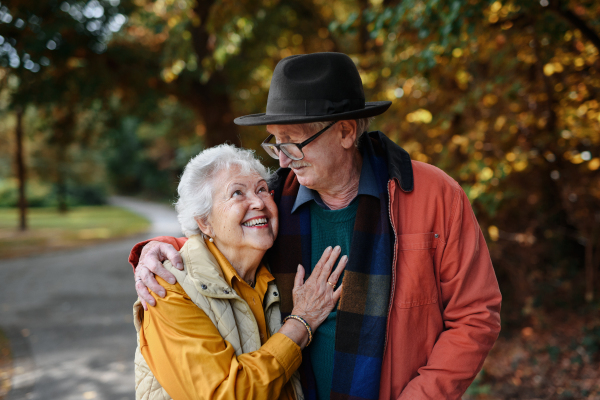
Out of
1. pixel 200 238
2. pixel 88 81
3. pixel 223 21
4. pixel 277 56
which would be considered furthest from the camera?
pixel 277 56

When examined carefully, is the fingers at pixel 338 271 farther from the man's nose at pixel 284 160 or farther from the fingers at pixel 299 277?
the man's nose at pixel 284 160

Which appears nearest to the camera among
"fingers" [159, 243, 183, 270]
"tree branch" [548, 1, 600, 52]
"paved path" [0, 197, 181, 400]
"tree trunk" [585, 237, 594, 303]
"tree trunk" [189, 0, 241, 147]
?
"fingers" [159, 243, 183, 270]

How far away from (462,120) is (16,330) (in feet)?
22.0

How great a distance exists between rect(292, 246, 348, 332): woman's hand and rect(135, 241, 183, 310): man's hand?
20.8 inches

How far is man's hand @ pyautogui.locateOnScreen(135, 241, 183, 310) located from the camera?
166 cm

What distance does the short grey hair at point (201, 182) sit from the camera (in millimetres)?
1903

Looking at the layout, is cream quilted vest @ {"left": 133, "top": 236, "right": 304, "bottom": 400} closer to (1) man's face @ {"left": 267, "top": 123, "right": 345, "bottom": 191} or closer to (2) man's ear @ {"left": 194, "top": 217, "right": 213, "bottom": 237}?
(2) man's ear @ {"left": 194, "top": 217, "right": 213, "bottom": 237}

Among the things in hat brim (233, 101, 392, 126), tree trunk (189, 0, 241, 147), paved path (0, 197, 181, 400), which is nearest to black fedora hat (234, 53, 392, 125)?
hat brim (233, 101, 392, 126)

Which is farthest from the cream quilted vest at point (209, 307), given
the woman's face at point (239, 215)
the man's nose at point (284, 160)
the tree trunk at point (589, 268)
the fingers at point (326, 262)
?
the tree trunk at point (589, 268)

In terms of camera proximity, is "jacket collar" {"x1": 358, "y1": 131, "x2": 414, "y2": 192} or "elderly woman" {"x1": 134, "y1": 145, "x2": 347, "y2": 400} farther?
"jacket collar" {"x1": 358, "y1": 131, "x2": 414, "y2": 192}

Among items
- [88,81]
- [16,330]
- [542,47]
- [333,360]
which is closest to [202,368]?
[333,360]

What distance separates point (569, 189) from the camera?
16.1ft

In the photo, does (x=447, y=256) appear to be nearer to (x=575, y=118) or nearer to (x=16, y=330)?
(x=575, y=118)

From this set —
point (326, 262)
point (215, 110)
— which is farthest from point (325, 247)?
point (215, 110)
